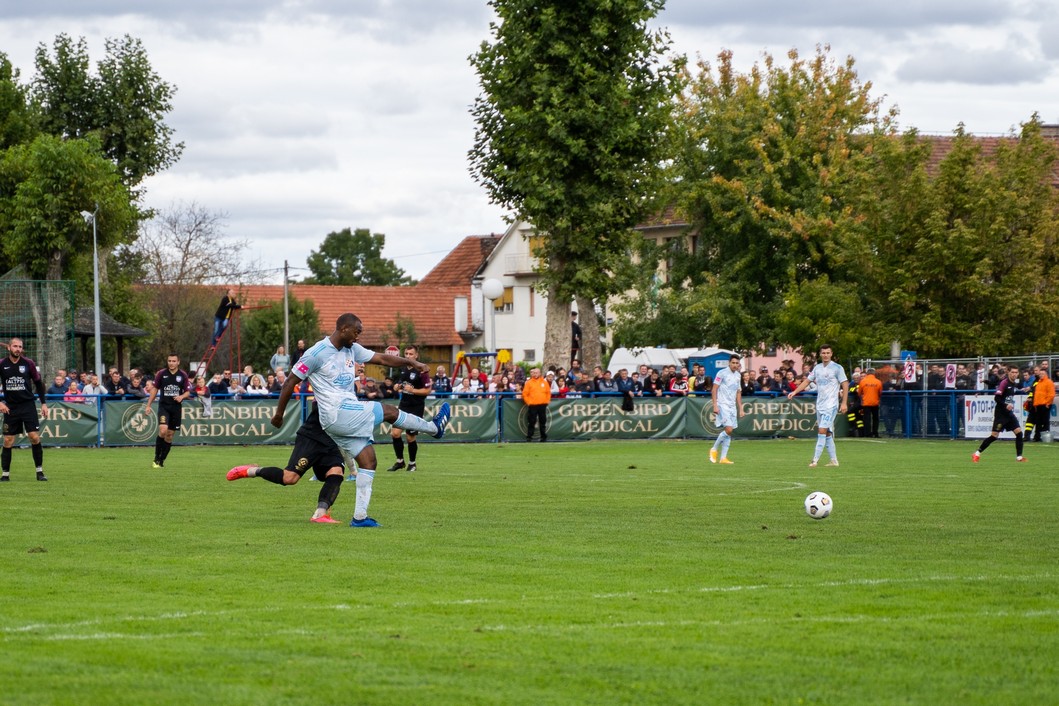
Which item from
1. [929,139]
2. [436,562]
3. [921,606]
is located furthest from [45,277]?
[921,606]

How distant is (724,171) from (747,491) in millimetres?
38038

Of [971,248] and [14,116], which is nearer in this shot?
[971,248]

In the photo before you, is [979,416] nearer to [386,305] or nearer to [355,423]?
[355,423]

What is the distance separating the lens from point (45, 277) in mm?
48062

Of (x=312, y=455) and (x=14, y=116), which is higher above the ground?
(x=14, y=116)

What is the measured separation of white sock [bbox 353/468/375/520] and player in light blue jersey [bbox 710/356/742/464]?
1280 centimetres

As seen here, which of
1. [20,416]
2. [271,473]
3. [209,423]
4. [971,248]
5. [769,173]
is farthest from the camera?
[769,173]

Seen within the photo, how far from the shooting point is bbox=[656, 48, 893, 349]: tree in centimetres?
5244

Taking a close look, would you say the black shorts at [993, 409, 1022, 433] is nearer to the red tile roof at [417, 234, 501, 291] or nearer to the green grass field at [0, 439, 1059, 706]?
the green grass field at [0, 439, 1059, 706]

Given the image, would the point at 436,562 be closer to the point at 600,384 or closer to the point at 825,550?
the point at 825,550

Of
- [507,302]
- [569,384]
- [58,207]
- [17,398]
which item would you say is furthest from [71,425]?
[507,302]

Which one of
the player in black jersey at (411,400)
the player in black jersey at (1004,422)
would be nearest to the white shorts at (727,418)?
the player in black jersey at (1004,422)

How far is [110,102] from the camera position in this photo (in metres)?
58.1

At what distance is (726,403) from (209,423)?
44.7 feet
